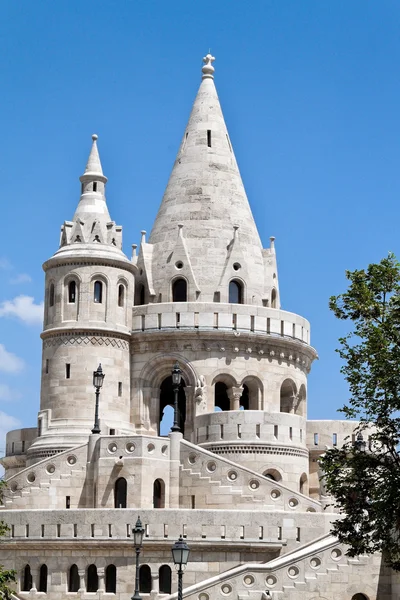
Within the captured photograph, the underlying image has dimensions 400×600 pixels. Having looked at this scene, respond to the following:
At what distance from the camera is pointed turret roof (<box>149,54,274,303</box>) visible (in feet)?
165

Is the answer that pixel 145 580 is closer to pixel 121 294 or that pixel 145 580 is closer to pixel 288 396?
pixel 121 294

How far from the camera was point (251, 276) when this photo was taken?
165ft

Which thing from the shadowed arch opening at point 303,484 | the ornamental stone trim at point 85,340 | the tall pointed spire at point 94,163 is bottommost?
the shadowed arch opening at point 303,484

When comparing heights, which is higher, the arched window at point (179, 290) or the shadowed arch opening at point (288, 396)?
the arched window at point (179, 290)

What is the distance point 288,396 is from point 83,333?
8296mm

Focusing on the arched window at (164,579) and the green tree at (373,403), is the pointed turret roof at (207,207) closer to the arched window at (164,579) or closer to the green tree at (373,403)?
the arched window at (164,579)

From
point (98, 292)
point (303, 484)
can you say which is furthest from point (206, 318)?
point (303, 484)

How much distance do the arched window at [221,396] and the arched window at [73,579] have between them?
1112 cm

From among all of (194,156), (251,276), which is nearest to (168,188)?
(194,156)

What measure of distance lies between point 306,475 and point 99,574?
1017cm

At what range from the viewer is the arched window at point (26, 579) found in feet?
130

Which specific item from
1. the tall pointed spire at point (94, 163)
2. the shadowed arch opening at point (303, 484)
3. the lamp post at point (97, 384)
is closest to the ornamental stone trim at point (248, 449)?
the shadowed arch opening at point (303, 484)

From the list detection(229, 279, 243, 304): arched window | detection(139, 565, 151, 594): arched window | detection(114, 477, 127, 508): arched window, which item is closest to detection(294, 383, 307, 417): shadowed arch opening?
detection(229, 279, 243, 304): arched window

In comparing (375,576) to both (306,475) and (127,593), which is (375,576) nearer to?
(127,593)
